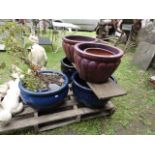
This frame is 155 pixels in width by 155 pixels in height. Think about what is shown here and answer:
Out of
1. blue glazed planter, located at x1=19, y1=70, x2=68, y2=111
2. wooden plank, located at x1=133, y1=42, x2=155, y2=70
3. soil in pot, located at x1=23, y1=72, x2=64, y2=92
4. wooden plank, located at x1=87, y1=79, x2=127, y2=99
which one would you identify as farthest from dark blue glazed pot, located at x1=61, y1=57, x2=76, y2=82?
wooden plank, located at x1=133, y1=42, x2=155, y2=70

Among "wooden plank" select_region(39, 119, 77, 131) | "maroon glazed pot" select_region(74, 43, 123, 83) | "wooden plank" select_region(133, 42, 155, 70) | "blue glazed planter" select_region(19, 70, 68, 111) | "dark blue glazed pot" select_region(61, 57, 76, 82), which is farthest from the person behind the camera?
"wooden plank" select_region(133, 42, 155, 70)

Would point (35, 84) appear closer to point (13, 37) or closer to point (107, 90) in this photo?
point (13, 37)

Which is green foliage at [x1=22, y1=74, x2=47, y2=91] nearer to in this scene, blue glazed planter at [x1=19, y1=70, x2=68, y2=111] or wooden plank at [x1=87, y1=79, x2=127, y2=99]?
blue glazed planter at [x1=19, y1=70, x2=68, y2=111]

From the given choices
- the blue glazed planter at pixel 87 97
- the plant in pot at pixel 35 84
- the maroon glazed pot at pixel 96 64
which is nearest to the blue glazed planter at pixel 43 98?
the plant in pot at pixel 35 84

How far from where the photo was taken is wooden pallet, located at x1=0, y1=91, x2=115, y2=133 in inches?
66.6

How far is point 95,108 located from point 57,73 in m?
0.56

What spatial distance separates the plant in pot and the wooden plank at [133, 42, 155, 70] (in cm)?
194

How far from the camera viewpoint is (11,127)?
1.64m

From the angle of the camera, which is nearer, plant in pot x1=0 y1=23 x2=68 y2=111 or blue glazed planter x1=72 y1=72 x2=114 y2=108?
plant in pot x1=0 y1=23 x2=68 y2=111

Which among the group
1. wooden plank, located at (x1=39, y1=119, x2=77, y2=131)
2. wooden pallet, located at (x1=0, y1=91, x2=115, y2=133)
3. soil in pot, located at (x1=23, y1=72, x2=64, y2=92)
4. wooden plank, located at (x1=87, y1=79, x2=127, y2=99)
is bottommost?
wooden plank, located at (x1=39, y1=119, x2=77, y2=131)

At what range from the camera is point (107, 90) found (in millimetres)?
1622

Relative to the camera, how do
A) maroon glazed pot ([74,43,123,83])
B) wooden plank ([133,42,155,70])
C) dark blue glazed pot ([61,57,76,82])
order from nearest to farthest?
maroon glazed pot ([74,43,123,83]), dark blue glazed pot ([61,57,76,82]), wooden plank ([133,42,155,70])

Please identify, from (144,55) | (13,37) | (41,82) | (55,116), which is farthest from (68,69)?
(144,55)

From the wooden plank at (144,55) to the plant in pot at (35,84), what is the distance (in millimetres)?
1944
